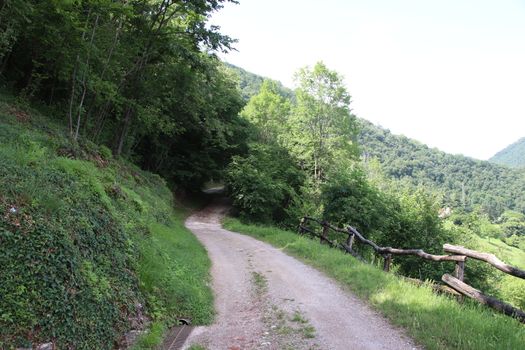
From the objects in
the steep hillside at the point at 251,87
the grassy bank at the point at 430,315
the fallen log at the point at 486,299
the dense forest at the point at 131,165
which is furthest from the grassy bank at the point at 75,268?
the steep hillside at the point at 251,87

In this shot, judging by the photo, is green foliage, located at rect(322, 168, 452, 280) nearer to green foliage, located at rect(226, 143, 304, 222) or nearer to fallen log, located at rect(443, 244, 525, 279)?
green foliage, located at rect(226, 143, 304, 222)

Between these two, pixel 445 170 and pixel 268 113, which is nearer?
pixel 268 113

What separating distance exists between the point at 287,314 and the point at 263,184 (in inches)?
734

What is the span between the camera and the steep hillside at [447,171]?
13862cm

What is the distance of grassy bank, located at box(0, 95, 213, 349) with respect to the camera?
3.88 m

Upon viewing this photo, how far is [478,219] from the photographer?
21047mm

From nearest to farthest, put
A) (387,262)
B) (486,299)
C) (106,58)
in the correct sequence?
(486,299) < (387,262) < (106,58)

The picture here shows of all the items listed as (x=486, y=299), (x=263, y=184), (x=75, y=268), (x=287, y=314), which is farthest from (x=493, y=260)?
(x=263, y=184)

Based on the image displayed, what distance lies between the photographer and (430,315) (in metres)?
6.04

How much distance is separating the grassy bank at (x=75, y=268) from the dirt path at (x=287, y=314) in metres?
0.59

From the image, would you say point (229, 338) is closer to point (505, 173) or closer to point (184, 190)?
point (184, 190)

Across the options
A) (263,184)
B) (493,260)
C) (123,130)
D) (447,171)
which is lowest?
(263,184)

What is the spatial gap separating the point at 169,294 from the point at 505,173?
639 feet

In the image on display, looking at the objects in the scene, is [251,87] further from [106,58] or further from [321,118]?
[106,58]
